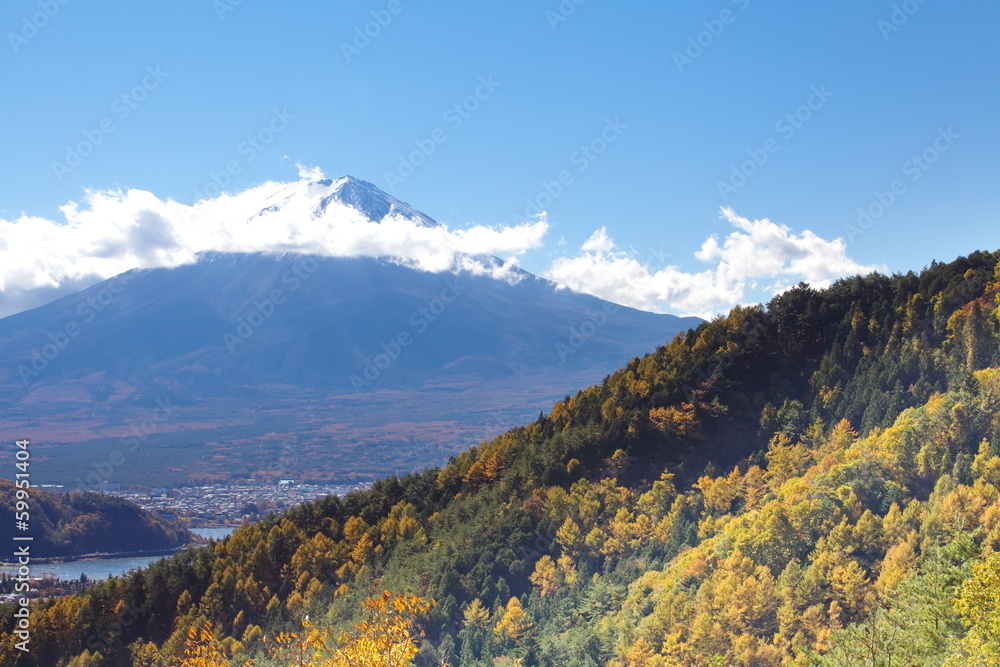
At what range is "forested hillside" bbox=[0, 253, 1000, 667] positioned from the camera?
21.4 metres

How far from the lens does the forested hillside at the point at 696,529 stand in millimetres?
21375

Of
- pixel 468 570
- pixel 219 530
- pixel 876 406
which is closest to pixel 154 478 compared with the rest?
pixel 219 530

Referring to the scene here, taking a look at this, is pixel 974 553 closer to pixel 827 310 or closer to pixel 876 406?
pixel 876 406

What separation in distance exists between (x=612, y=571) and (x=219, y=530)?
7096cm

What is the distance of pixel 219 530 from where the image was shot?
8819 centimetres

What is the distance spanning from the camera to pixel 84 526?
63.3 meters
